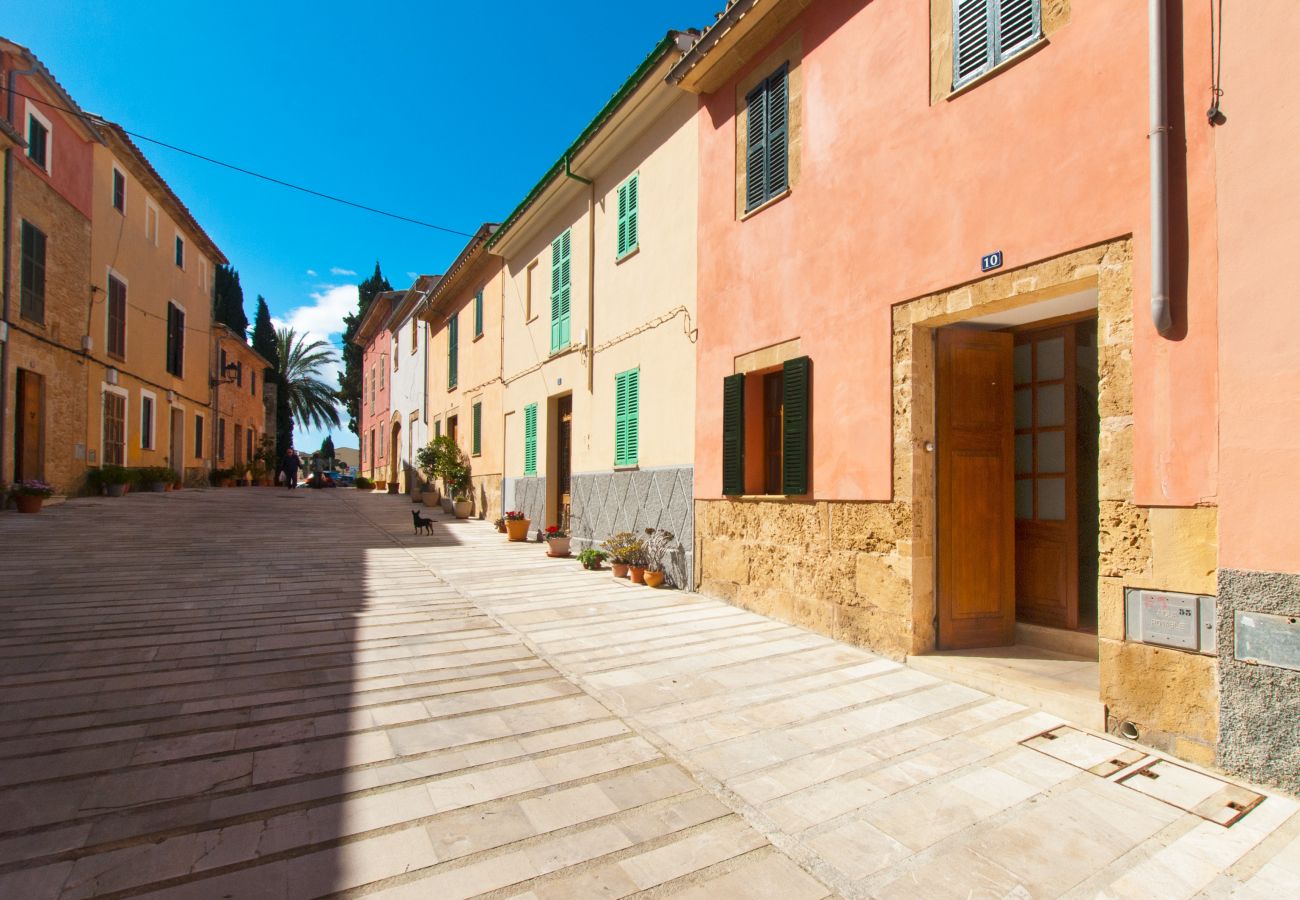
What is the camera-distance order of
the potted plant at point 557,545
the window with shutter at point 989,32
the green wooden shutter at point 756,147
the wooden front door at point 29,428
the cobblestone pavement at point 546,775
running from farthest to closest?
1. the wooden front door at point 29,428
2. the potted plant at point 557,545
3. the green wooden shutter at point 756,147
4. the window with shutter at point 989,32
5. the cobblestone pavement at point 546,775

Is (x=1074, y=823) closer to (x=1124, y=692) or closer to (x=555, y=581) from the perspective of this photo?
(x=1124, y=692)

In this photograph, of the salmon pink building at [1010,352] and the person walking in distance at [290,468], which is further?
the person walking in distance at [290,468]

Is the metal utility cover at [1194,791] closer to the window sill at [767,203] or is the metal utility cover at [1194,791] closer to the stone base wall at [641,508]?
the stone base wall at [641,508]

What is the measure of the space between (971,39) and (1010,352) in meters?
2.30

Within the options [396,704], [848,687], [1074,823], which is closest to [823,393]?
[848,687]

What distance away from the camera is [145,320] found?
18.4 m

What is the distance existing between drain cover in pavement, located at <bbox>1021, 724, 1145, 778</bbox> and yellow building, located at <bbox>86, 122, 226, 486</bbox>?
62.3 ft

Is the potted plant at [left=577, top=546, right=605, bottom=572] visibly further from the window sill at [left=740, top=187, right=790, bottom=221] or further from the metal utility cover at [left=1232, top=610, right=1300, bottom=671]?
the metal utility cover at [left=1232, top=610, right=1300, bottom=671]

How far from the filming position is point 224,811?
8.55 ft

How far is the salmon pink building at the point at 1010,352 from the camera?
3.14 m

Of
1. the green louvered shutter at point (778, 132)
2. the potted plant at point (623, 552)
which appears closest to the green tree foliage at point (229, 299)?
the potted plant at point (623, 552)

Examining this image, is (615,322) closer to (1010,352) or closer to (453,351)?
(1010,352)

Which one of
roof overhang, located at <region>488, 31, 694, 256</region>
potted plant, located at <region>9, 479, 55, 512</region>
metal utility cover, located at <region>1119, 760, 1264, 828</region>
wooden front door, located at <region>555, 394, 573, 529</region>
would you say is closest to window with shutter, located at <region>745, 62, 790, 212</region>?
roof overhang, located at <region>488, 31, 694, 256</region>

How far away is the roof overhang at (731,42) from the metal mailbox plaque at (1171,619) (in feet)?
18.3
